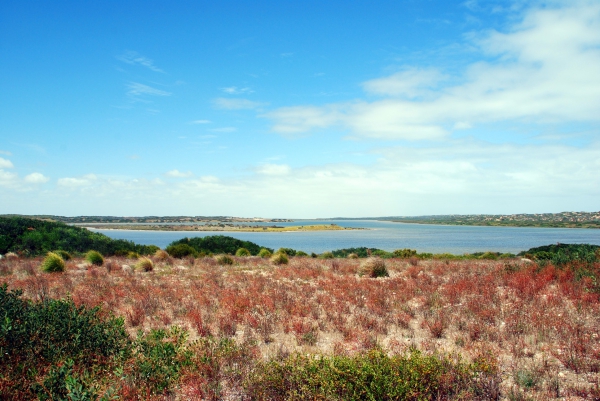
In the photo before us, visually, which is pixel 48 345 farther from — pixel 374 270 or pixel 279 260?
pixel 279 260

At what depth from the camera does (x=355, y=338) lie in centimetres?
750

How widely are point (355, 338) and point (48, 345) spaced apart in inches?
223

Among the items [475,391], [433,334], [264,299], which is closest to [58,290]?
[264,299]

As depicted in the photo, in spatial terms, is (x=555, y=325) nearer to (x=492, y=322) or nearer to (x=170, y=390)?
(x=492, y=322)

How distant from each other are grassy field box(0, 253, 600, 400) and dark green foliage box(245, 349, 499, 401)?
0.02 meters

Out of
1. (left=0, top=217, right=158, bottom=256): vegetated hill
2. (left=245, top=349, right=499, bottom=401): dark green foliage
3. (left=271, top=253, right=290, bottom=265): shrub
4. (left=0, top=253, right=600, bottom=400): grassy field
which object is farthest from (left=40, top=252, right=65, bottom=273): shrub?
(left=245, top=349, right=499, bottom=401): dark green foliage

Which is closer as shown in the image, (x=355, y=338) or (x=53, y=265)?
(x=355, y=338)

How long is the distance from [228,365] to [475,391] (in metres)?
3.90

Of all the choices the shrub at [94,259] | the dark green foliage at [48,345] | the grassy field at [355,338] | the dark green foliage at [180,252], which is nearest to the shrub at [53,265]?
the grassy field at [355,338]

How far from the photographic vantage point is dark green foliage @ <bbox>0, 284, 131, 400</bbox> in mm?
4867

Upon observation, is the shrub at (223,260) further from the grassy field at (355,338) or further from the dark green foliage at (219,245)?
the dark green foliage at (219,245)

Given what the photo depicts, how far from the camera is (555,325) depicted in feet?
25.2

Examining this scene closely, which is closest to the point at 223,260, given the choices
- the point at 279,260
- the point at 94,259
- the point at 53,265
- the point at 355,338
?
the point at 279,260

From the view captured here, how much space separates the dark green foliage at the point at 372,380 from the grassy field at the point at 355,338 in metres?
0.02
